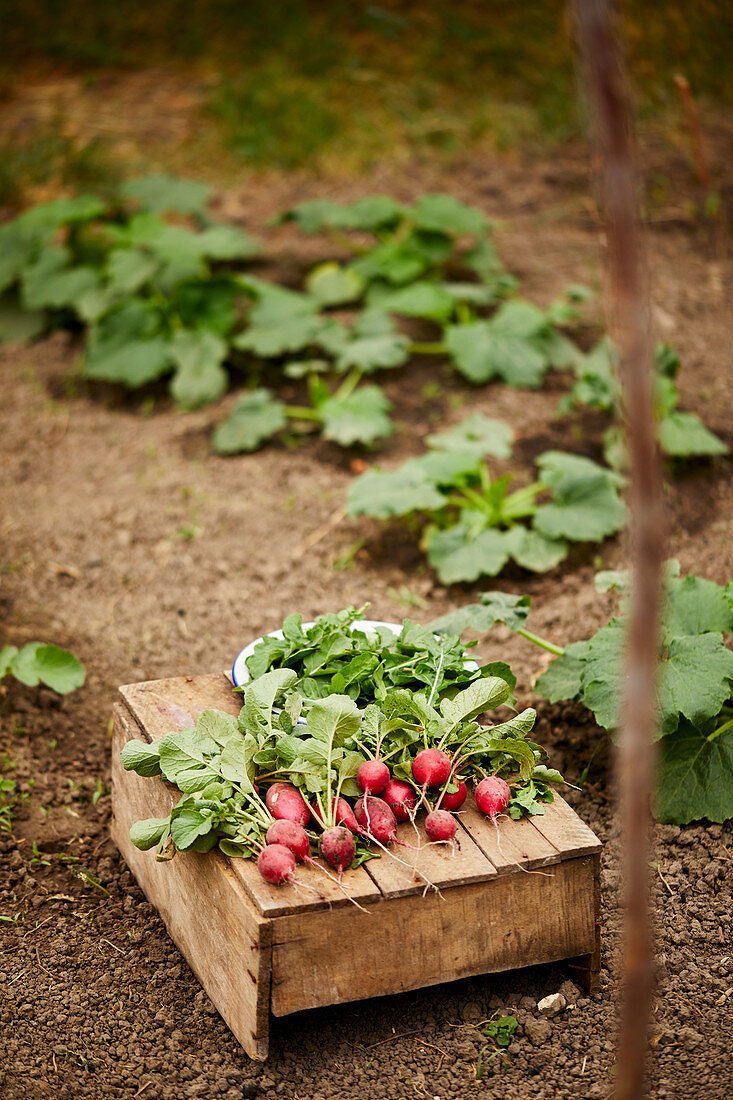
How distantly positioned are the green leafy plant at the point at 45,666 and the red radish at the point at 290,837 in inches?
46.1

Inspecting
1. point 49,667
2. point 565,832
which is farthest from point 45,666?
point 565,832

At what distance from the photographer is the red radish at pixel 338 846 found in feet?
5.76

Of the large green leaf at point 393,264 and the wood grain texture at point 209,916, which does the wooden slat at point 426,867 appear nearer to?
the wood grain texture at point 209,916

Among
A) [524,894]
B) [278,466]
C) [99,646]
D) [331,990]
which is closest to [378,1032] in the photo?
[331,990]

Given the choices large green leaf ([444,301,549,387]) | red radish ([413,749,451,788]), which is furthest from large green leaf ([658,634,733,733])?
large green leaf ([444,301,549,387])

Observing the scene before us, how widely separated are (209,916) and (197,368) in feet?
9.76

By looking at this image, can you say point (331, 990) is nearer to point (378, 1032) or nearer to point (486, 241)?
point (378, 1032)

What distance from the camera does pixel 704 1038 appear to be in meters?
1.88

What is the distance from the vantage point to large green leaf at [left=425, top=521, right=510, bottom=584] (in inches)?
128

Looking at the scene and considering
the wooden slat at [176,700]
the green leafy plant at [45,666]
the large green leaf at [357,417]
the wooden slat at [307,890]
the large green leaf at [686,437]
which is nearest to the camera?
the wooden slat at [307,890]

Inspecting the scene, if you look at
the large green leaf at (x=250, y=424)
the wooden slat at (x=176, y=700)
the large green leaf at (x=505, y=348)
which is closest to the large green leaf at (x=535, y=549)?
the large green leaf at (x=505, y=348)

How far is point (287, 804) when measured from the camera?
184 centimetres

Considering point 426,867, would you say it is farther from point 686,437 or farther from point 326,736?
point 686,437

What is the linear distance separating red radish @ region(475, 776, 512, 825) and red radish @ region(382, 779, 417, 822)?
5.0 inches
